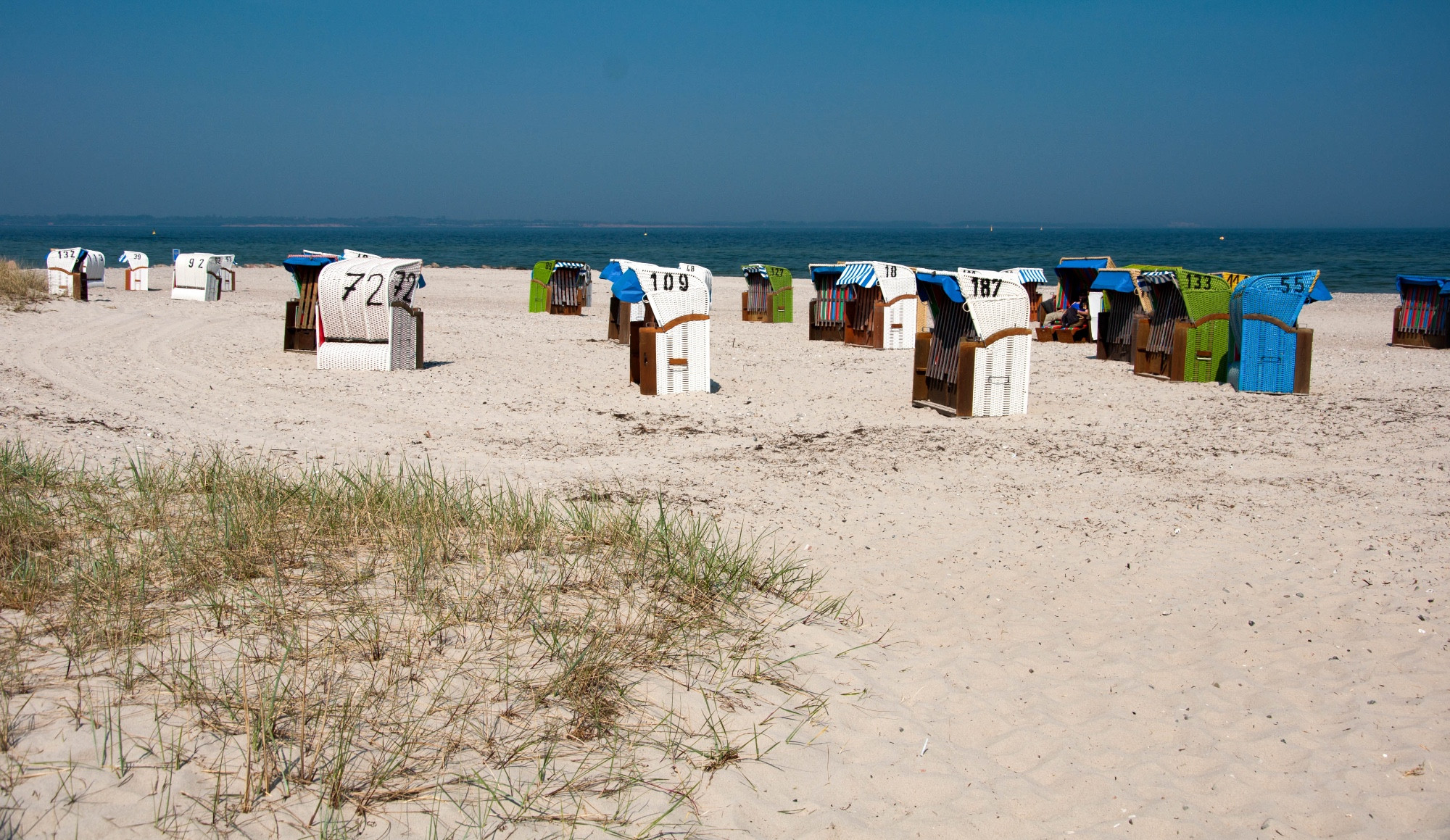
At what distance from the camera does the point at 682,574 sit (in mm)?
4871

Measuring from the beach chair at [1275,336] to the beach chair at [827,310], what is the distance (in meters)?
6.88

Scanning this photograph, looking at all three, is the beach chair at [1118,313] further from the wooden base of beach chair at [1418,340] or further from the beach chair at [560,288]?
the beach chair at [560,288]

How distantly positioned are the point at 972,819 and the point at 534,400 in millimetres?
8332

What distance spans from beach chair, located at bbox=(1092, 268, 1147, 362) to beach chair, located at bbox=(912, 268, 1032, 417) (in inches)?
177

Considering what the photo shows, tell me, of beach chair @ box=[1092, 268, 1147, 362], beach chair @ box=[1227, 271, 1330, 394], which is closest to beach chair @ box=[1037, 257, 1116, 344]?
beach chair @ box=[1092, 268, 1147, 362]

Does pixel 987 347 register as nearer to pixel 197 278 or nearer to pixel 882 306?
pixel 882 306

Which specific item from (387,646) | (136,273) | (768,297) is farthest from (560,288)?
(387,646)

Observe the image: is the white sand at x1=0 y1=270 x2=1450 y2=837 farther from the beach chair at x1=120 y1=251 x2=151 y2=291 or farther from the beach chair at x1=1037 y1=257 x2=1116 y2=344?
the beach chair at x1=120 y1=251 x2=151 y2=291

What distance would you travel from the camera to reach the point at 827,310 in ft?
57.4

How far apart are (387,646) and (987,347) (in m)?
7.41

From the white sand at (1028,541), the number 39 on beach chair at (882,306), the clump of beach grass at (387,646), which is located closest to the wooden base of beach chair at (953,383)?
the white sand at (1028,541)

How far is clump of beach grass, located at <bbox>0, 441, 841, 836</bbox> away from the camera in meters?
3.15

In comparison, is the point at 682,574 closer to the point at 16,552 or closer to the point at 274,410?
the point at 16,552

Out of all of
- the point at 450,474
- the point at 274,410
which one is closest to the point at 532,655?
the point at 450,474
